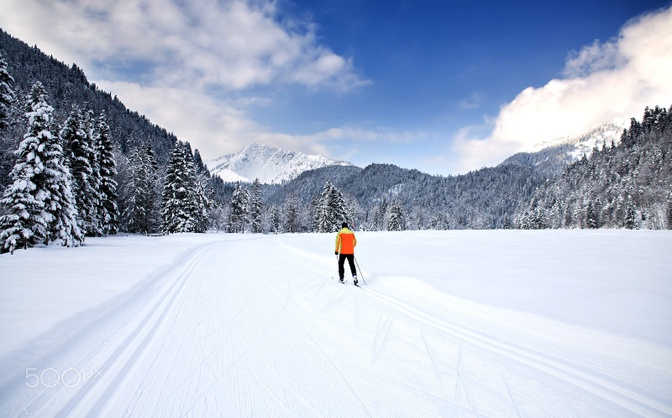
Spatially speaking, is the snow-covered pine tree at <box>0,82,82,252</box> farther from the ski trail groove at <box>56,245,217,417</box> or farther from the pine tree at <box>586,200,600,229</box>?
the pine tree at <box>586,200,600,229</box>

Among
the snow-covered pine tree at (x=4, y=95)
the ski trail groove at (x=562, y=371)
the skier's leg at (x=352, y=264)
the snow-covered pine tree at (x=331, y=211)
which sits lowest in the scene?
the ski trail groove at (x=562, y=371)

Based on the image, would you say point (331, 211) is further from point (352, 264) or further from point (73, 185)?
point (352, 264)

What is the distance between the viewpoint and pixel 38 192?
1631 cm

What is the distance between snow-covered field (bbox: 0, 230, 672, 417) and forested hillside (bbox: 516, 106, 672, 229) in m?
80.0

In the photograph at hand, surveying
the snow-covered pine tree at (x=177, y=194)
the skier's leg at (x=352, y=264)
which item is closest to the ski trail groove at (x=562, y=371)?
the skier's leg at (x=352, y=264)

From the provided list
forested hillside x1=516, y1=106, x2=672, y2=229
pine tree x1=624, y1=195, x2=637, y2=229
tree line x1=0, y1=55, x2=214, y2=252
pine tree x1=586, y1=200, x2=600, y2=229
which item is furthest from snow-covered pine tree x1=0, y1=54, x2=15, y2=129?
pine tree x1=586, y1=200, x2=600, y2=229

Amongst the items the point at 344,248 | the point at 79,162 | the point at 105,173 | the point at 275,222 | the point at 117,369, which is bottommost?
the point at 117,369

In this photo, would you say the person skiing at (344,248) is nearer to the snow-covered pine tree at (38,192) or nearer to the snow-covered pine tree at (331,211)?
the snow-covered pine tree at (38,192)

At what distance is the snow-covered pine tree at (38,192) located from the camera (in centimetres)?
1538

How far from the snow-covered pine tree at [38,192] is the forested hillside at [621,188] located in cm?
9167

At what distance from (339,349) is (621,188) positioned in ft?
361

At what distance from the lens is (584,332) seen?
4473 mm

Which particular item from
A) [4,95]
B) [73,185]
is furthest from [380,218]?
[4,95]

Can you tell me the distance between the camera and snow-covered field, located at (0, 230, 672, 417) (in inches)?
111
